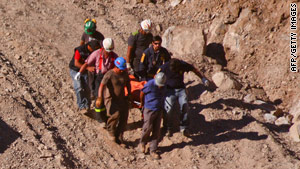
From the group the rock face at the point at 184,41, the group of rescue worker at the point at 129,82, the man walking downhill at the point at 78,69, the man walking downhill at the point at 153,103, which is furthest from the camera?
the rock face at the point at 184,41

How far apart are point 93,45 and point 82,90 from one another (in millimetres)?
1067

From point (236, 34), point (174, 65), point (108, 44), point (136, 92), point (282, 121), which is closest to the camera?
point (108, 44)

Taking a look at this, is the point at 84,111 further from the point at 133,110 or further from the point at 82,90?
the point at 133,110

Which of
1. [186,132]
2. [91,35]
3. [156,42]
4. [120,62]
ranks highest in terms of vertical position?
[91,35]

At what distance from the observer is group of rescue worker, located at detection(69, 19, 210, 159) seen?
8039 millimetres

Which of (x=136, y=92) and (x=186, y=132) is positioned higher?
(x=136, y=92)

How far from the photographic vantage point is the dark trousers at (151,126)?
26.7ft

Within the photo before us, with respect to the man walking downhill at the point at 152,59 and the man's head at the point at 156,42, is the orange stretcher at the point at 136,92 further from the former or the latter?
the man's head at the point at 156,42

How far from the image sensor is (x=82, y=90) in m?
9.09

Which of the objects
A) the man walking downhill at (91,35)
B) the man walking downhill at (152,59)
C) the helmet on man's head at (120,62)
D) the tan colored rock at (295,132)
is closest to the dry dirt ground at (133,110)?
the tan colored rock at (295,132)

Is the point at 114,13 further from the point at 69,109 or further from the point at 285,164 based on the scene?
the point at 285,164

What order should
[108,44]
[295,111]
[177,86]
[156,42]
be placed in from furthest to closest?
[295,111] → [156,42] → [177,86] → [108,44]

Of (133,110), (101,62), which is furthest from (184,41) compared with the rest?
(101,62)

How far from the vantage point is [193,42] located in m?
12.8
